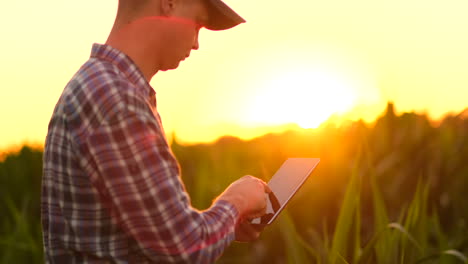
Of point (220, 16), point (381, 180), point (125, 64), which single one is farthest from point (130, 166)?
point (381, 180)

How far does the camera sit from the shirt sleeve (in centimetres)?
199

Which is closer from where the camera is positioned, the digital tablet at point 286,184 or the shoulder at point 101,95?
the shoulder at point 101,95

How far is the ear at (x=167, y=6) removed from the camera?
7.16 feet

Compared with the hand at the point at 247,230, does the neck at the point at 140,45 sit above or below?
above

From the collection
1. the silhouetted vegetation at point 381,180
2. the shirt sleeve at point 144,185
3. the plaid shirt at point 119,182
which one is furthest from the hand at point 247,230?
the silhouetted vegetation at point 381,180

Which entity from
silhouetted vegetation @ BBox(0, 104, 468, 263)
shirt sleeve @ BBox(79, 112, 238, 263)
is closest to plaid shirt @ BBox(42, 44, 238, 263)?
shirt sleeve @ BBox(79, 112, 238, 263)

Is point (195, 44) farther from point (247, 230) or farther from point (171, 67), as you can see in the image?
point (247, 230)

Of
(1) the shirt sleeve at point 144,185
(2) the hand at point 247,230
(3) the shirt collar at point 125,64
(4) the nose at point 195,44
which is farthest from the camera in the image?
(2) the hand at point 247,230

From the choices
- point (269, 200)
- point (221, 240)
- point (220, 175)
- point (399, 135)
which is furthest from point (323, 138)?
point (221, 240)

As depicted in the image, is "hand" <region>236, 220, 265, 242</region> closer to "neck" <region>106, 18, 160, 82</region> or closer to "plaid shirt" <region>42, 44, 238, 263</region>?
"plaid shirt" <region>42, 44, 238, 263</region>

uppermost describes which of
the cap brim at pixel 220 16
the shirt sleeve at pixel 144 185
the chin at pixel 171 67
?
the cap brim at pixel 220 16

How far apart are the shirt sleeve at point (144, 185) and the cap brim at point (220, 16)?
46cm

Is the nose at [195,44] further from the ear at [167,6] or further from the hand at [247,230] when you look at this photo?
the hand at [247,230]

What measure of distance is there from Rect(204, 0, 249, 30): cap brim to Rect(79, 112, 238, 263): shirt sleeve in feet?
1.50
